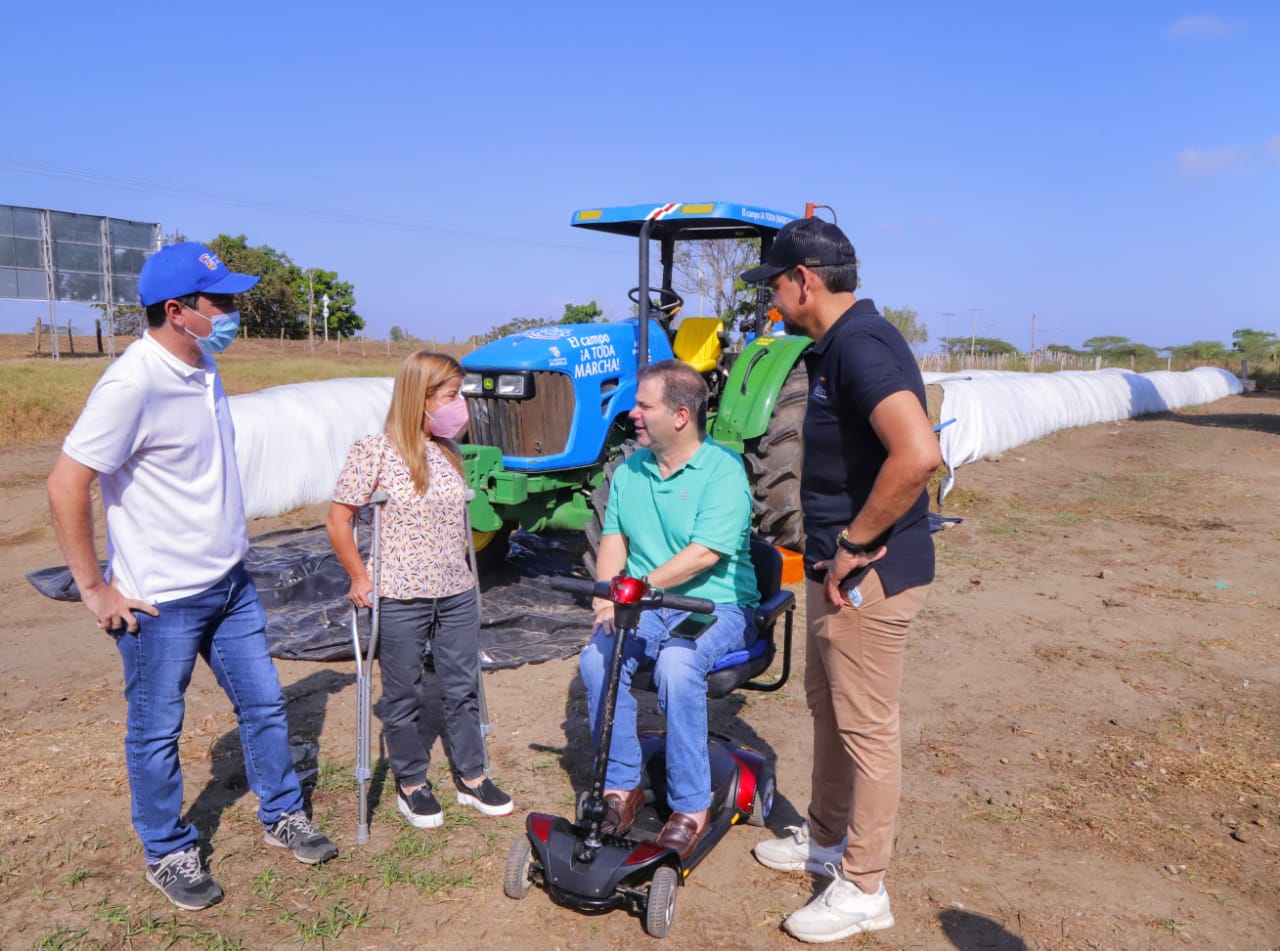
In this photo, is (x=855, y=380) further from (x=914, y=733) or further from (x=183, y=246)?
(x=914, y=733)

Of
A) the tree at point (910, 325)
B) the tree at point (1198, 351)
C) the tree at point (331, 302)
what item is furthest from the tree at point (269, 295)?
the tree at point (1198, 351)

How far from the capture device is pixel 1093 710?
488cm

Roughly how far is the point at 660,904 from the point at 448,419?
5.93 ft

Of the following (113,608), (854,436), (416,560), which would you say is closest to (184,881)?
(113,608)

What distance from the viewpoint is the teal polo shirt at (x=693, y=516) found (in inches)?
136

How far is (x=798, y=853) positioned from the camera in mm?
3404

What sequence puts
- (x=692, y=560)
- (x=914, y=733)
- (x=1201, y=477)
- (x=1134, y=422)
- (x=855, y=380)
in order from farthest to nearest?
(x=1134, y=422), (x=1201, y=477), (x=914, y=733), (x=692, y=560), (x=855, y=380)

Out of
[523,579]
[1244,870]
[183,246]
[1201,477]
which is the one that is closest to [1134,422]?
[1201,477]

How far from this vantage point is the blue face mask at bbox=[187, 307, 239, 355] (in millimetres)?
3105

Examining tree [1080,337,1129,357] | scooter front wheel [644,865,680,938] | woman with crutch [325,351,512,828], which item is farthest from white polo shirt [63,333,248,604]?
tree [1080,337,1129,357]

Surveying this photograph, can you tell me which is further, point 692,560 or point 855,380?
point 692,560

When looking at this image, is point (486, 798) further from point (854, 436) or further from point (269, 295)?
point (269, 295)

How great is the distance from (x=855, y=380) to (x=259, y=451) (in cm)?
715

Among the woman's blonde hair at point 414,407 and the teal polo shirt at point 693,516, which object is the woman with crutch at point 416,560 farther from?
the teal polo shirt at point 693,516
